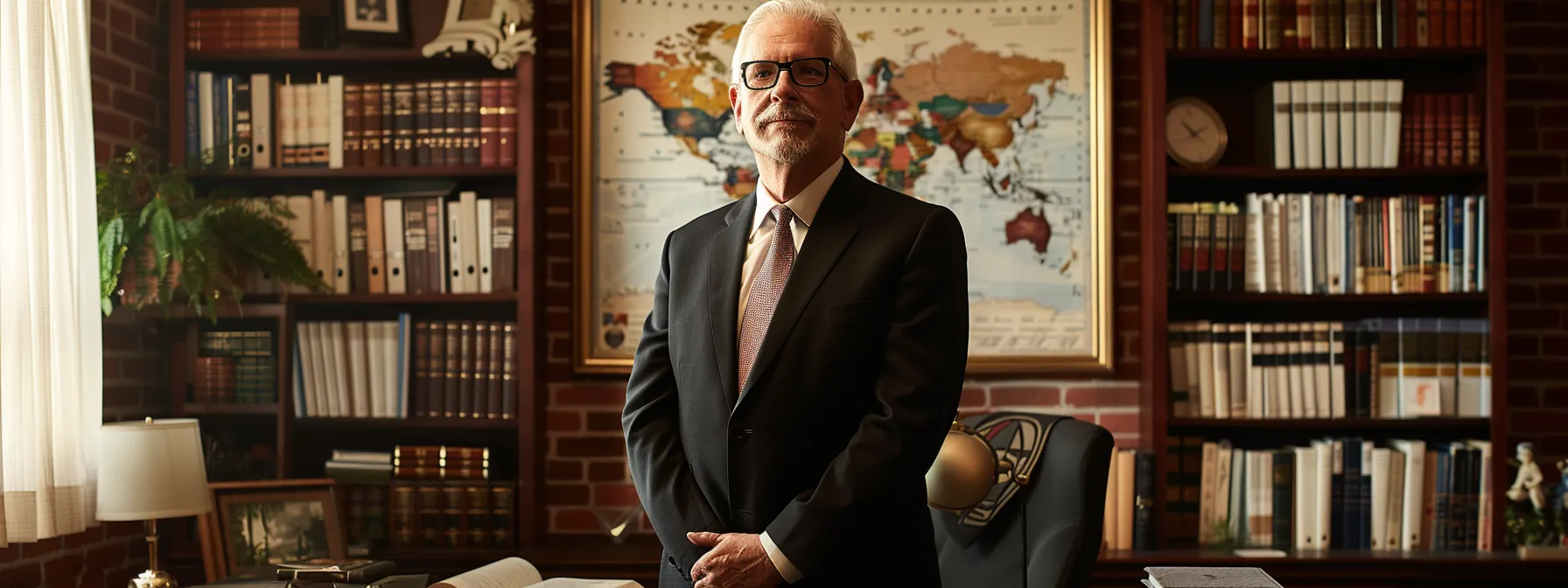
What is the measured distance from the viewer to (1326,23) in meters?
3.30

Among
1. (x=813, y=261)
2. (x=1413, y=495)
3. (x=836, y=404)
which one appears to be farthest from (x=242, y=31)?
(x=1413, y=495)

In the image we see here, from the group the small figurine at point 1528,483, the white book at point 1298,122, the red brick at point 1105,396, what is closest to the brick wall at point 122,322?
the red brick at point 1105,396

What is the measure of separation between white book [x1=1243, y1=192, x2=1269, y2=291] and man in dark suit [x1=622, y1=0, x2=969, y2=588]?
1.89m

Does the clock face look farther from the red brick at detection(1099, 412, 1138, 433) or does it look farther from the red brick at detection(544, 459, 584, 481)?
the red brick at detection(544, 459, 584, 481)

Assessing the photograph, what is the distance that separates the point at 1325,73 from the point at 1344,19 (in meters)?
0.24

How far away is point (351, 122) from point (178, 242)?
0.59m

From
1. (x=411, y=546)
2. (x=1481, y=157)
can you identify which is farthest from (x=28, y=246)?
(x=1481, y=157)

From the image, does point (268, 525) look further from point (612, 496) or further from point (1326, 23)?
point (1326, 23)

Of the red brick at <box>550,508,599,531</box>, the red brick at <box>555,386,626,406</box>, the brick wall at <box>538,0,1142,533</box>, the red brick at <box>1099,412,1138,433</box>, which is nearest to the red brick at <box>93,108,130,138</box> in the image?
the brick wall at <box>538,0,1142,533</box>

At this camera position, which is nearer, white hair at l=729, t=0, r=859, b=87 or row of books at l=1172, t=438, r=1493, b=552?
white hair at l=729, t=0, r=859, b=87

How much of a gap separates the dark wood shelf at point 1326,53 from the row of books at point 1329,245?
38 centimetres

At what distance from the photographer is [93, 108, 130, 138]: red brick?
120 inches

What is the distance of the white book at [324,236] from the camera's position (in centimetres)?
329

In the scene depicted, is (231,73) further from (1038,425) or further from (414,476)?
(1038,425)
